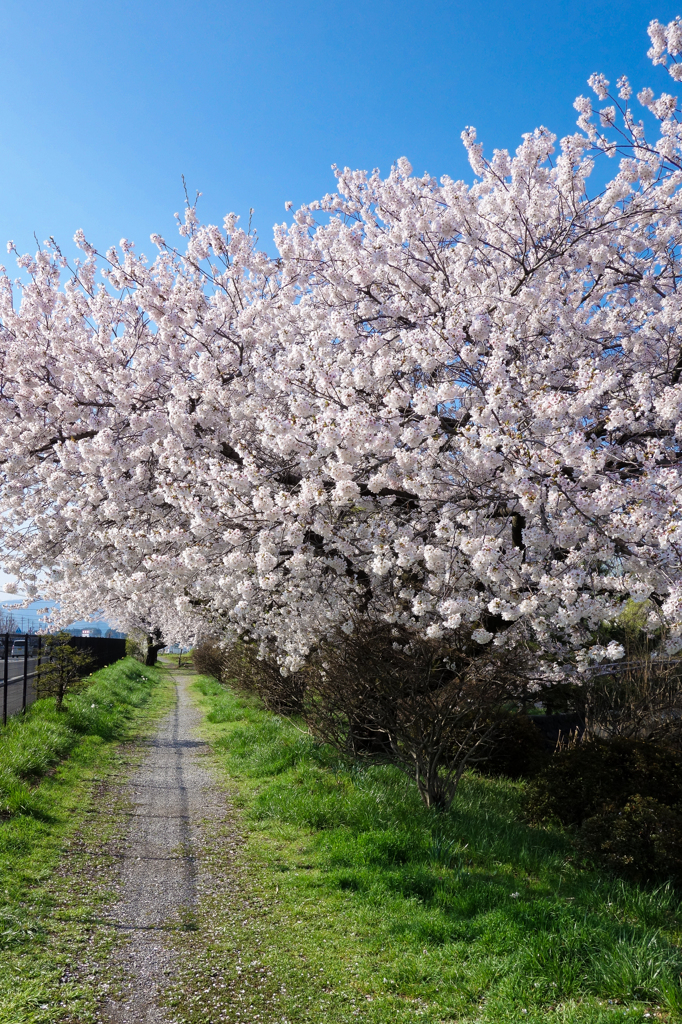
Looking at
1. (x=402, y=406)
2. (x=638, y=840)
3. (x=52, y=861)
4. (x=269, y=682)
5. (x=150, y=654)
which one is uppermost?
(x=402, y=406)

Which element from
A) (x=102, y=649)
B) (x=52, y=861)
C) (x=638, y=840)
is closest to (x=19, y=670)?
(x=102, y=649)

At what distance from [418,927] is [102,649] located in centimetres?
2558

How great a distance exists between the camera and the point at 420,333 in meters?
6.04

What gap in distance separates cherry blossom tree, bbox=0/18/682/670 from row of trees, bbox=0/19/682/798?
4 cm

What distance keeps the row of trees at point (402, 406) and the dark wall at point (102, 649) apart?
550 inches

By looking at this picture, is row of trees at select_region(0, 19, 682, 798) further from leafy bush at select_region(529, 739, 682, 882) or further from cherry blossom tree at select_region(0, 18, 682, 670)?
leafy bush at select_region(529, 739, 682, 882)

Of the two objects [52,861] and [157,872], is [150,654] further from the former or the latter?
[157,872]

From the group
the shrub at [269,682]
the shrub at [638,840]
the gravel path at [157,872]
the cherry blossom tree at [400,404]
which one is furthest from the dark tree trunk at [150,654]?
the shrub at [638,840]

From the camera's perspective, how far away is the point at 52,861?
19.8 ft

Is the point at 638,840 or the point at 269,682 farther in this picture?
the point at 269,682

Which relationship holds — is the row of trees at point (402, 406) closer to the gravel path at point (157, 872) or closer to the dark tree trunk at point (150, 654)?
the gravel path at point (157, 872)

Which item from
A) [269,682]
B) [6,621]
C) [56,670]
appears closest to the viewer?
[56,670]

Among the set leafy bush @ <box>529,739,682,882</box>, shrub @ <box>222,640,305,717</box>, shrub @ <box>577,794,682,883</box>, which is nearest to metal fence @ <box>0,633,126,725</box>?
shrub @ <box>222,640,305,717</box>

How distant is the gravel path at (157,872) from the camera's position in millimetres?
4133
